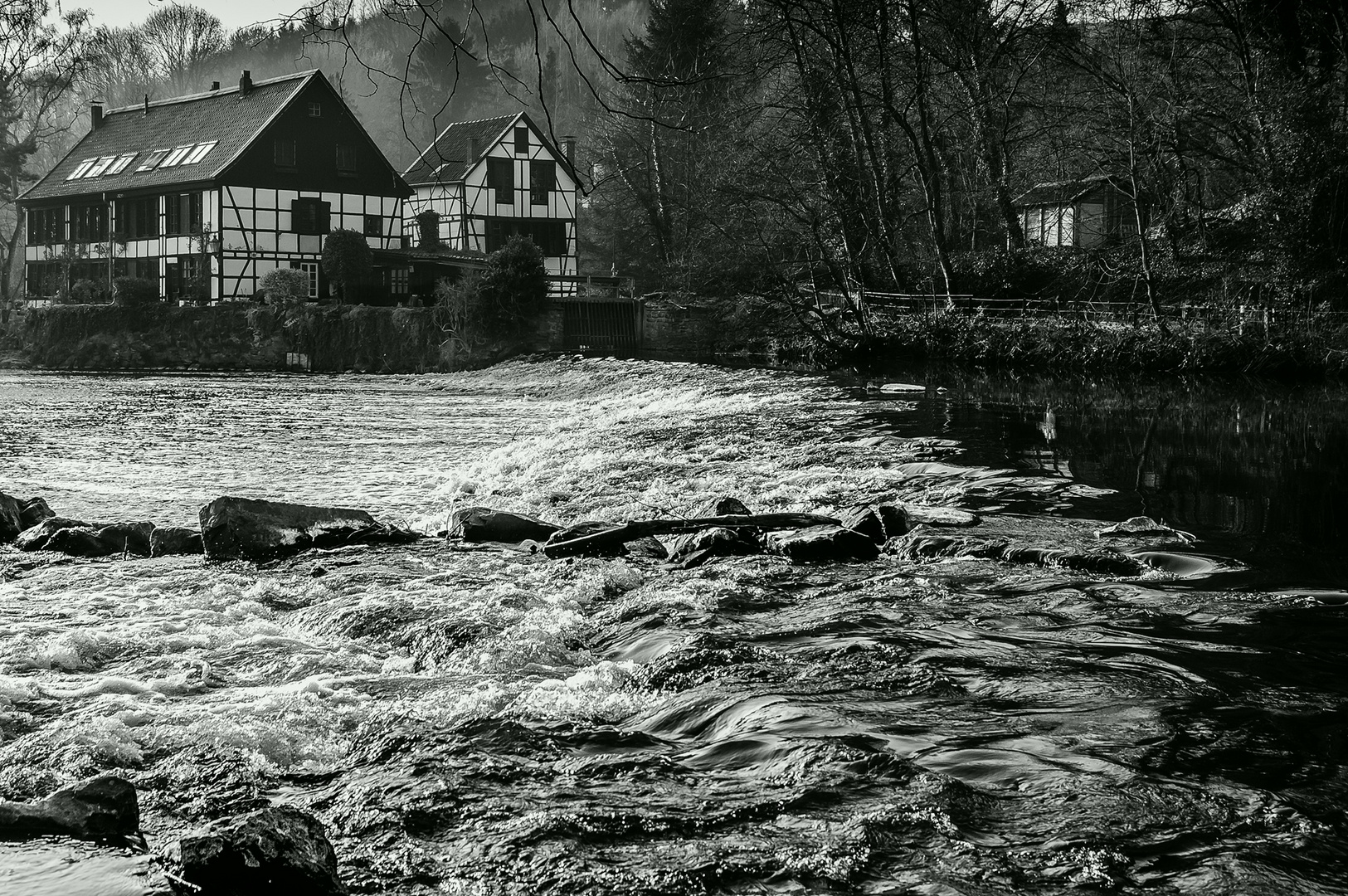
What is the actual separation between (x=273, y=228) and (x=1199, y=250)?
106 feet

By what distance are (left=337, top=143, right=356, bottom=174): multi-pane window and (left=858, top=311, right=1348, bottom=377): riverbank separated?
2445cm

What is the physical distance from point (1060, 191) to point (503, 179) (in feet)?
79.3

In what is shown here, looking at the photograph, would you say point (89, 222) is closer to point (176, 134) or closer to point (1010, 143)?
point (176, 134)

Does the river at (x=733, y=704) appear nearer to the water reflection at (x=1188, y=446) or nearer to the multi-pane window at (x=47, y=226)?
the water reflection at (x=1188, y=446)

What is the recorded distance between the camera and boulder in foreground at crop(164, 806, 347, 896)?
400 centimetres

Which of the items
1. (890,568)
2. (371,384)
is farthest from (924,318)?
(890,568)

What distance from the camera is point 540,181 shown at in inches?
2105

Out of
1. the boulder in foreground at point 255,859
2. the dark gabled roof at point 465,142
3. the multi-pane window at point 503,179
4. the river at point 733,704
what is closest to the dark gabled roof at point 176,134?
the dark gabled roof at point 465,142

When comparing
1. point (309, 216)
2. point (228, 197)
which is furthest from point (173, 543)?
point (309, 216)

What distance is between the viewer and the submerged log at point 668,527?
34.9 feet

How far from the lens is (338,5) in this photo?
13.8 ft

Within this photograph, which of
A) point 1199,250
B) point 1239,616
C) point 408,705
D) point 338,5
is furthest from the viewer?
point 1199,250

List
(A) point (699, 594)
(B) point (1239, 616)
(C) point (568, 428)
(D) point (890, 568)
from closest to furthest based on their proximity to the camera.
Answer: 1. (B) point (1239, 616)
2. (A) point (699, 594)
3. (D) point (890, 568)
4. (C) point (568, 428)

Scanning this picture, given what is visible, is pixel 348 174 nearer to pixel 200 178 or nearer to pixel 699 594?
pixel 200 178
